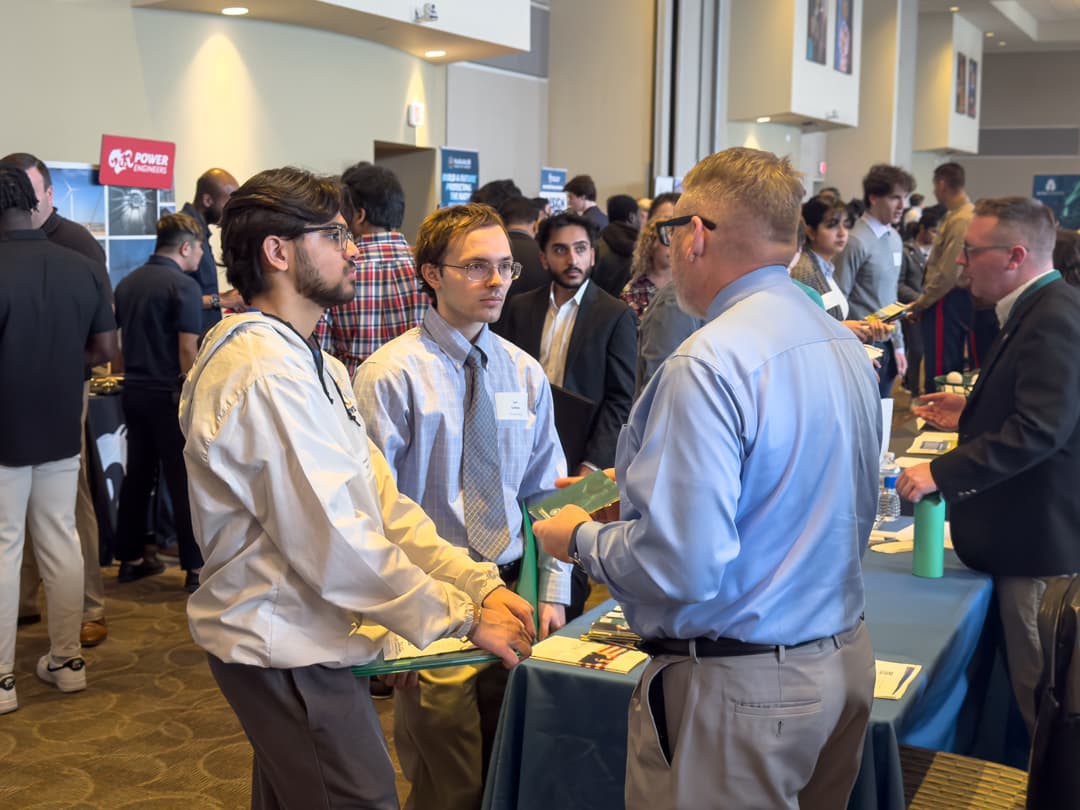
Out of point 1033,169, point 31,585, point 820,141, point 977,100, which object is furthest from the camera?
point 1033,169

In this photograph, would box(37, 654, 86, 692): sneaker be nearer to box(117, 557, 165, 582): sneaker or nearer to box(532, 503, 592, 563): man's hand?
box(117, 557, 165, 582): sneaker

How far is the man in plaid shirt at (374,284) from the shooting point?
3.79 m

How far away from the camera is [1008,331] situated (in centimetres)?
272

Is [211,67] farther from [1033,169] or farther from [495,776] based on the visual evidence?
[1033,169]

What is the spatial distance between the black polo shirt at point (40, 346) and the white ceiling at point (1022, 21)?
1800 cm

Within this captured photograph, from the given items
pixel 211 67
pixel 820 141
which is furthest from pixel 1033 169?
pixel 211 67

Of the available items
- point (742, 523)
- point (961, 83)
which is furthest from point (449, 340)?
point (961, 83)

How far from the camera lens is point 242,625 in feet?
5.31

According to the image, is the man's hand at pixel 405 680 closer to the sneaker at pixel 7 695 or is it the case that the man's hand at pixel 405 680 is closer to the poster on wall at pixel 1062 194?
the sneaker at pixel 7 695

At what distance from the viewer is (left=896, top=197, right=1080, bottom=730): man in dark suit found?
8.45ft

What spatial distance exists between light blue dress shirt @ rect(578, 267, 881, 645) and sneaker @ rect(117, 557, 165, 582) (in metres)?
3.93

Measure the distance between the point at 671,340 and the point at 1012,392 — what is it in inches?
43.4

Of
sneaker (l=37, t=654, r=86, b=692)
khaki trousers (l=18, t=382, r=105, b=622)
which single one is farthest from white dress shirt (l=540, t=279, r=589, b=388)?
sneaker (l=37, t=654, r=86, b=692)

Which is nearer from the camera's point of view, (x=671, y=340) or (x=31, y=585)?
(x=671, y=340)
